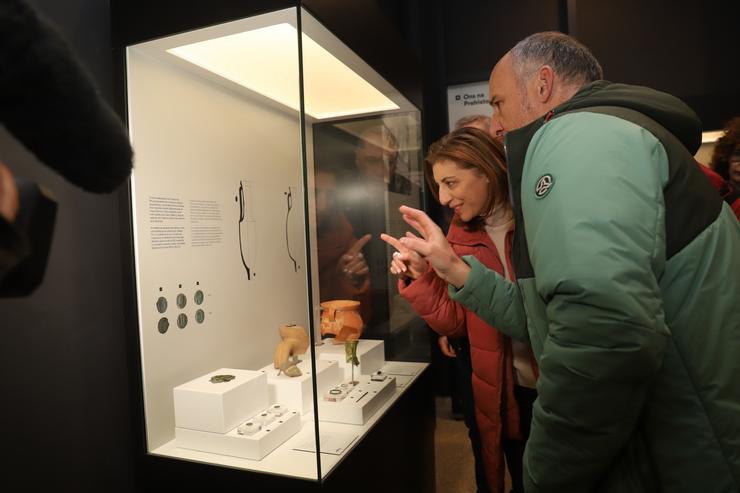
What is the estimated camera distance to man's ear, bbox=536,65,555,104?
4.35 feet

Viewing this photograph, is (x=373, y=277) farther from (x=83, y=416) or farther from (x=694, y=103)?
(x=694, y=103)

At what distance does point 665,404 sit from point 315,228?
1.16m

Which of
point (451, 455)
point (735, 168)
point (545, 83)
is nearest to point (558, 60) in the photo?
point (545, 83)

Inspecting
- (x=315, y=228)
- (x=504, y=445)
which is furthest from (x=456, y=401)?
(x=315, y=228)

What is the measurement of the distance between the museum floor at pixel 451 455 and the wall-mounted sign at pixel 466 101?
250 cm

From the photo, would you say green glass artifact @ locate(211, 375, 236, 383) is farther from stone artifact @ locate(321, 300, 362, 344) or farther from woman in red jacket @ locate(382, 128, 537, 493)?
woman in red jacket @ locate(382, 128, 537, 493)

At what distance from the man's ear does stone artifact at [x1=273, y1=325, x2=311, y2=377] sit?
1.49 m

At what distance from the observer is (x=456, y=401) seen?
13.6 ft

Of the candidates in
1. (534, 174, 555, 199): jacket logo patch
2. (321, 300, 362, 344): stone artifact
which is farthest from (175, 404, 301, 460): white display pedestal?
(534, 174, 555, 199): jacket logo patch

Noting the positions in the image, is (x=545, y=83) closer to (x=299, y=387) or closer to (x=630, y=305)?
(x=630, y=305)

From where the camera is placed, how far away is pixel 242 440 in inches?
69.5

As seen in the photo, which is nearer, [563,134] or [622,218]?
[622,218]

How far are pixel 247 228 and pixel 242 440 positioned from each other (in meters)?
1.09

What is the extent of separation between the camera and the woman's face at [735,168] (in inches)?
102
